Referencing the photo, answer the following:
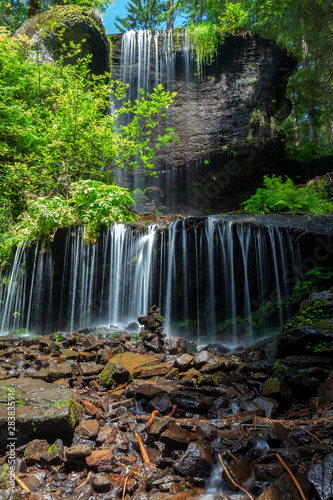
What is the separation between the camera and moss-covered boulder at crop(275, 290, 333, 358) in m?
3.69

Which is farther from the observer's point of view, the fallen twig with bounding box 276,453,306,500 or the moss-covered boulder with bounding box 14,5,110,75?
the moss-covered boulder with bounding box 14,5,110,75

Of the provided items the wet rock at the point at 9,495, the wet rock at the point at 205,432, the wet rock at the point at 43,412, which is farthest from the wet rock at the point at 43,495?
the wet rock at the point at 205,432

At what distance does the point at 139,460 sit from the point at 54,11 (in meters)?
17.0

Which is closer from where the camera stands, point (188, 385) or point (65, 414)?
point (65, 414)

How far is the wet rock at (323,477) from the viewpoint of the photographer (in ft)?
5.41

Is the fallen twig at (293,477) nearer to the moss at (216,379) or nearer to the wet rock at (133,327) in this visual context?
the moss at (216,379)

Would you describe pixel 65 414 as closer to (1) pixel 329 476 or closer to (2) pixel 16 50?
(1) pixel 329 476

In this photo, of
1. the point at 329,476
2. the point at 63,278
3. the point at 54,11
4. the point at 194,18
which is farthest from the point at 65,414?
the point at 194,18

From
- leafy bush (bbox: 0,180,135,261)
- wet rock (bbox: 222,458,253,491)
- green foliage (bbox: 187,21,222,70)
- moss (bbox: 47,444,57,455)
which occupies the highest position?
green foliage (bbox: 187,21,222,70)

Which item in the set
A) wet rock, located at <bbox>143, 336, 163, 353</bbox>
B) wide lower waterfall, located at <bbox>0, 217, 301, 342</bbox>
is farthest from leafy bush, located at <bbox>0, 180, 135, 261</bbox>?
wet rock, located at <bbox>143, 336, 163, 353</bbox>

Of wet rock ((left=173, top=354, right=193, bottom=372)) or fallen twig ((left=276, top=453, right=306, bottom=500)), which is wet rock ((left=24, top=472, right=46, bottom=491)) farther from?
wet rock ((left=173, top=354, right=193, bottom=372))

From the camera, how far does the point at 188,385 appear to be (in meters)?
3.41

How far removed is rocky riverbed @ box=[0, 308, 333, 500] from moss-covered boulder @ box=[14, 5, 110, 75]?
43.4 ft

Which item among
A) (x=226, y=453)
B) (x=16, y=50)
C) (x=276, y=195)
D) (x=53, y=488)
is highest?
(x=16, y=50)
